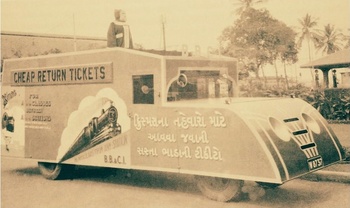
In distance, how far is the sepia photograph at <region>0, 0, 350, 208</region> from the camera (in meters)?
5.50

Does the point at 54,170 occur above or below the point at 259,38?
below

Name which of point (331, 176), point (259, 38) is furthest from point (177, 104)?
point (331, 176)

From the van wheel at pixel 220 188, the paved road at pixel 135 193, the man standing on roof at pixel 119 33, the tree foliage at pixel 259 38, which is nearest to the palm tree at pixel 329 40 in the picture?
the tree foliage at pixel 259 38

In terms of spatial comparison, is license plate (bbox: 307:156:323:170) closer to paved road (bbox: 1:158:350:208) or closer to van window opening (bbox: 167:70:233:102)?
paved road (bbox: 1:158:350:208)

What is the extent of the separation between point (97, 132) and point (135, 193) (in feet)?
3.62

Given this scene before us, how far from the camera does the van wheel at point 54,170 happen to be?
7.51 metres

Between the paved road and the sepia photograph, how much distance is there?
26 millimetres

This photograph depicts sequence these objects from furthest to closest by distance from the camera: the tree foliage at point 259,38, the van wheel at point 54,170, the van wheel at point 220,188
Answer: the van wheel at point 54,170, the tree foliage at point 259,38, the van wheel at point 220,188

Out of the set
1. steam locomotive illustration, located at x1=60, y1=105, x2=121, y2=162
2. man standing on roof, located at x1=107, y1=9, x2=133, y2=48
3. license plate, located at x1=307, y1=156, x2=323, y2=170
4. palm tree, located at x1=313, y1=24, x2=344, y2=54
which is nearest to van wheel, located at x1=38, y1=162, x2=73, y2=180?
steam locomotive illustration, located at x1=60, y1=105, x2=121, y2=162

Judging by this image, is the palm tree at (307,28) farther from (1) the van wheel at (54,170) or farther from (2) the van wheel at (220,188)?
(1) the van wheel at (54,170)

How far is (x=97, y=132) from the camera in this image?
682 cm

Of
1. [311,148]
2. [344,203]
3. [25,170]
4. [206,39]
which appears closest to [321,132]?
[311,148]

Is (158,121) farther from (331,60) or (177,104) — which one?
(331,60)

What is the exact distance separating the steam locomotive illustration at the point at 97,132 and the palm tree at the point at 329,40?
3015 millimetres
